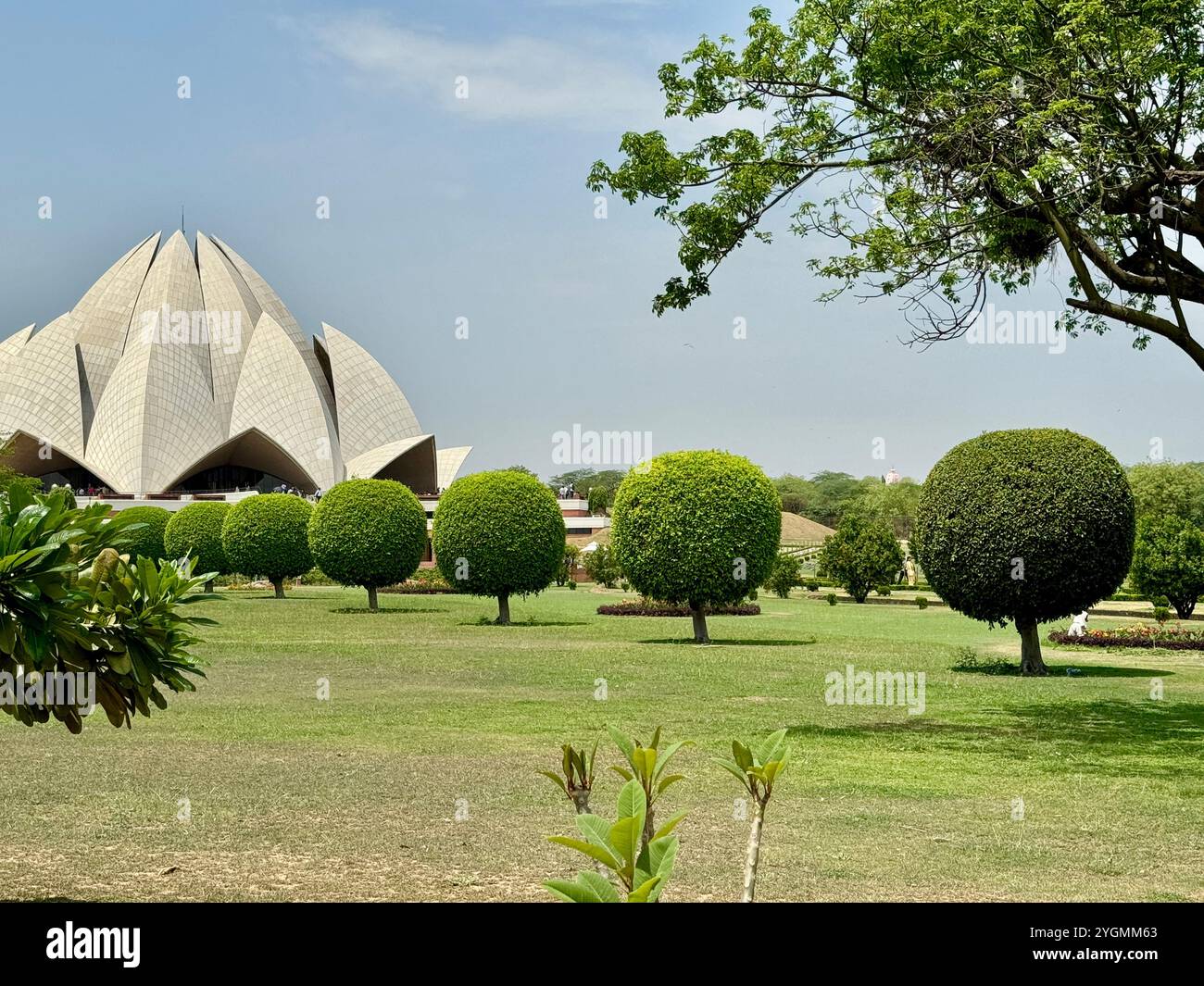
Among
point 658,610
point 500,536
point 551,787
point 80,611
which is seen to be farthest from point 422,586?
point 80,611

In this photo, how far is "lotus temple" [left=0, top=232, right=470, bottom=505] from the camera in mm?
51625

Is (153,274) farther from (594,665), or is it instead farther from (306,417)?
(594,665)

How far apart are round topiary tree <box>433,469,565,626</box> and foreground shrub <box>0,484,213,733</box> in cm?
1720

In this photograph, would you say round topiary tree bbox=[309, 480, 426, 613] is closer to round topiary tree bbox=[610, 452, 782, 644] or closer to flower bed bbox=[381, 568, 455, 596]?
flower bed bbox=[381, 568, 455, 596]

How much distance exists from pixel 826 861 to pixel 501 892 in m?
1.45

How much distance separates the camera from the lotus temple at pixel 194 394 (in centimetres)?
5162

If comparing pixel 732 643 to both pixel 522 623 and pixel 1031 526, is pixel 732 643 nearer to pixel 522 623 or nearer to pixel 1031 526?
pixel 522 623

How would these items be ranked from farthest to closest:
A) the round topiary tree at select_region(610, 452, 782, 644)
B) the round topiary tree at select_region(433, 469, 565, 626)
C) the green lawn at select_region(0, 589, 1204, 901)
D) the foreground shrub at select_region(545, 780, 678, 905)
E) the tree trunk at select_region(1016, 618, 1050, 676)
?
1. the round topiary tree at select_region(433, 469, 565, 626)
2. the round topiary tree at select_region(610, 452, 782, 644)
3. the tree trunk at select_region(1016, 618, 1050, 676)
4. the green lawn at select_region(0, 589, 1204, 901)
5. the foreground shrub at select_region(545, 780, 678, 905)

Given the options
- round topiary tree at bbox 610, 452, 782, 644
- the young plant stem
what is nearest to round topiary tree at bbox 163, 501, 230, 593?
round topiary tree at bbox 610, 452, 782, 644

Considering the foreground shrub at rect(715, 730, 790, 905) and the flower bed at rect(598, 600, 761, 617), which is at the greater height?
the foreground shrub at rect(715, 730, 790, 905)

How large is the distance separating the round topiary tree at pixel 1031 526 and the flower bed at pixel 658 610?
10639mm

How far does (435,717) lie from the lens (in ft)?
31.9

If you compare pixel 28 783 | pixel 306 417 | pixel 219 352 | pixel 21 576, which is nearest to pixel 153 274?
pixel 219 352

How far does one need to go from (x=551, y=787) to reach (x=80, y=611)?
422cm
